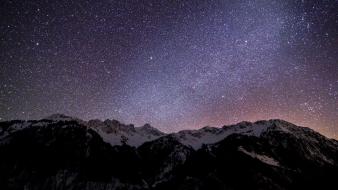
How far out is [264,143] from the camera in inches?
6880

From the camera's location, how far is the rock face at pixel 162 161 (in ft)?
486

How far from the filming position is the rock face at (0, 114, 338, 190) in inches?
5827

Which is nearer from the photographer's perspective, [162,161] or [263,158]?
[263,158]

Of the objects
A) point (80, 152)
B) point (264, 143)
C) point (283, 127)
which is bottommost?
point (80, 152)

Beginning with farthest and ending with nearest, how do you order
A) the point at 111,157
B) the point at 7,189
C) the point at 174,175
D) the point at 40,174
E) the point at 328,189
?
the point at 111,157 < the point at 174,175 < the point at 40,174 < the point at 7,189 < the point at 328,189

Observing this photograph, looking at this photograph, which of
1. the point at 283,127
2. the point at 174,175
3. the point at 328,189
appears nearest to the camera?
the point at 328,189

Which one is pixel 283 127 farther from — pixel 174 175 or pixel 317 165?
pixel 174 175

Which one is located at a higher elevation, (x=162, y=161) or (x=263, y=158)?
(x=263, y=158)

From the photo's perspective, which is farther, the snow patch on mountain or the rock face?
the snow patch on mountain

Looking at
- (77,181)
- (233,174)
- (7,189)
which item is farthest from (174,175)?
(7,189)

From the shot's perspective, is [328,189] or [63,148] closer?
[328,189]

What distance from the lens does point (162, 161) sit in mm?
184750

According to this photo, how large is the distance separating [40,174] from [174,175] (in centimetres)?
7660

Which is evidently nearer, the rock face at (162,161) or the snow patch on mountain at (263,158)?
the rock face at (162,161)
